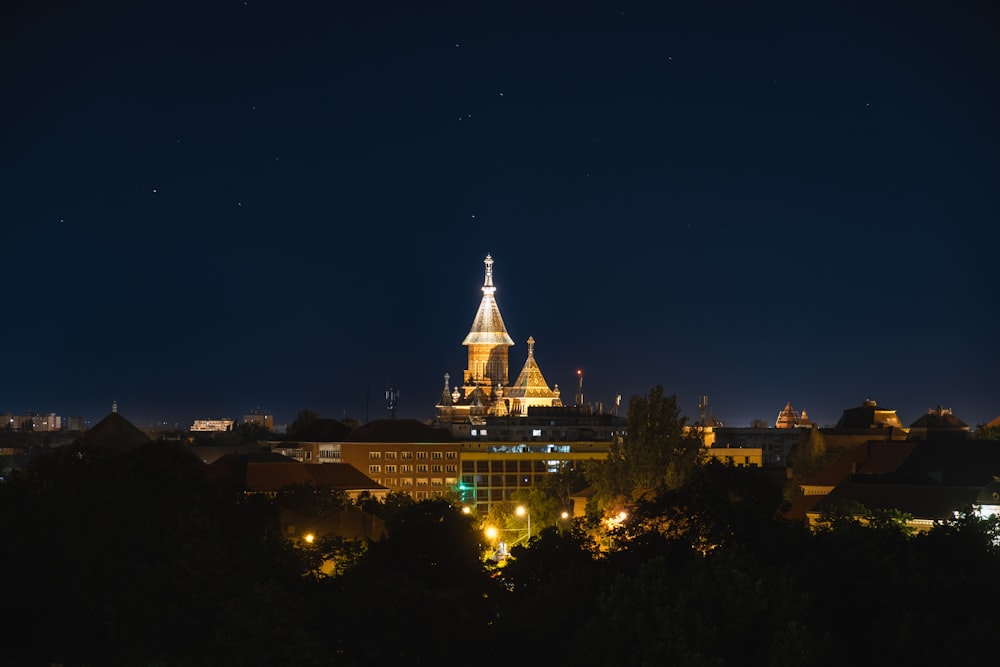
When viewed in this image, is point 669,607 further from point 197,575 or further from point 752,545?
point 197,575

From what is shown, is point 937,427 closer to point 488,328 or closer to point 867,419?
point 867,419

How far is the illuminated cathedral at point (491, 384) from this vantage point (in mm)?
160625

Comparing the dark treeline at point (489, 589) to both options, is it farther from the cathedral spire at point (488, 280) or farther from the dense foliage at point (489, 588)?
the cathedral spire at point (488, 280)

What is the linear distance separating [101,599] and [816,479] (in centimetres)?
5220

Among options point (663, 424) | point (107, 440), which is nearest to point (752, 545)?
point (663, 424)

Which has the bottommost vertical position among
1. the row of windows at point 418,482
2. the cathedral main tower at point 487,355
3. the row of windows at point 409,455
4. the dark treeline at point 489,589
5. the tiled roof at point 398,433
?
the dark treeline at point 489,589

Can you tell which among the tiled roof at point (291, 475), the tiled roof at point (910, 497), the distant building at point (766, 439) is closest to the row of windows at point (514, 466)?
the tiled roof at point (291, 475)

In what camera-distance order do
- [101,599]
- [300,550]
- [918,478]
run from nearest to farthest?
[101,599], [300,550], [918,478]

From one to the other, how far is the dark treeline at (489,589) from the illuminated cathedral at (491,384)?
3888 inches

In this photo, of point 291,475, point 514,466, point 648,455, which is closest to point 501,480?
point 514,466

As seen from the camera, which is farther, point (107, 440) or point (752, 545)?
point (107, 440)

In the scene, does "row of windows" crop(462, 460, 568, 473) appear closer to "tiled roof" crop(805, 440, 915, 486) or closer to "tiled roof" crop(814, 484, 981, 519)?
"tiled roof" crop(805, 440, 915, 486)

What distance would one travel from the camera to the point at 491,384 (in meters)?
170

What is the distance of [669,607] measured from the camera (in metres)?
39.4
